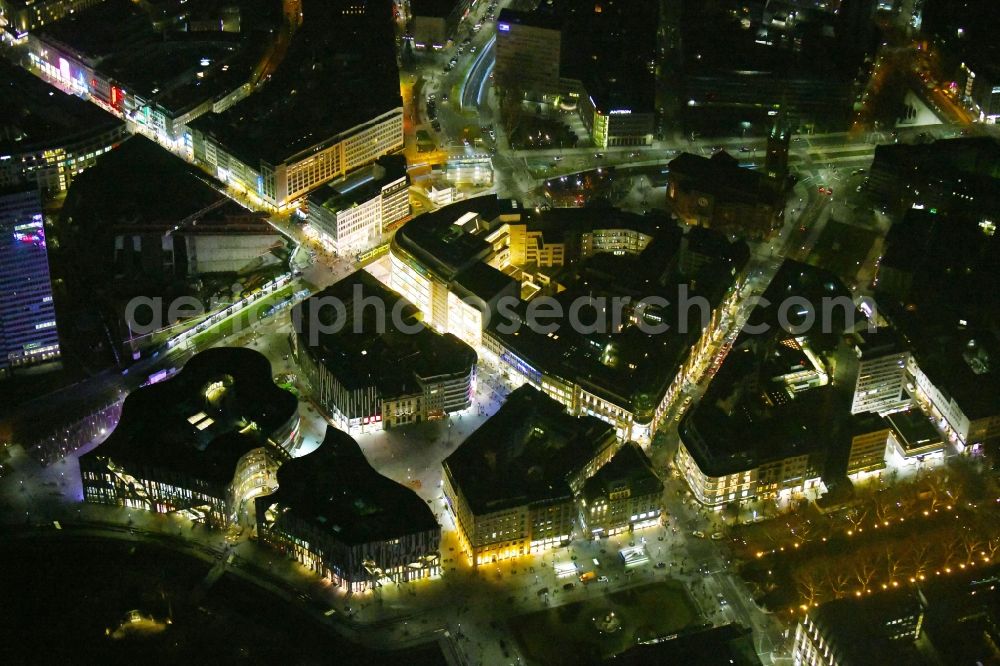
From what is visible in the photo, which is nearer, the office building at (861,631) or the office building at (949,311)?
the office building at (861,631)

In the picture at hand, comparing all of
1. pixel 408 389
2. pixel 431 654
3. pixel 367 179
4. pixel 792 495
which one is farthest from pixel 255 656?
pixel 367 179

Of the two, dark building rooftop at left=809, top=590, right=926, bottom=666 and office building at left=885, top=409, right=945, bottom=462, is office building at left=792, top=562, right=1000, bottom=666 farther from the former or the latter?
office building at left=885, top=409, right=945, bottom=462

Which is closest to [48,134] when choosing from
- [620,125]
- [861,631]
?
[620,125]

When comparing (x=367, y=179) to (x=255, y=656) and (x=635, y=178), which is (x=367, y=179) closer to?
(x=635, y=178)

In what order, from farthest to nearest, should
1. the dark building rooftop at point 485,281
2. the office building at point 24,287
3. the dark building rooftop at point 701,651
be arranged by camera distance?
1. the dark building rooftop at point 485,281
2. the office building at point 24,287
3. the dark building rooftop at point 701,651

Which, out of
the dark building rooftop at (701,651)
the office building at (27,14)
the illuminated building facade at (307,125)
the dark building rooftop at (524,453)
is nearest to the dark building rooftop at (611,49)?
the illuminated building facade at (307,125)

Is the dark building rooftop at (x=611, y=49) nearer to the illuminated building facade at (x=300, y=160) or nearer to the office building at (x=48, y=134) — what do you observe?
the illuminated building facade at (x=300, y=160)
